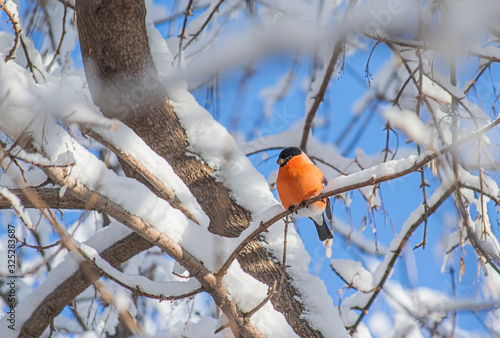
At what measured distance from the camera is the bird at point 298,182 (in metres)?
2.59

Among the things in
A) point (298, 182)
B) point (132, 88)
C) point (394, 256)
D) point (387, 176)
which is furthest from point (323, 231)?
point (387, 176)

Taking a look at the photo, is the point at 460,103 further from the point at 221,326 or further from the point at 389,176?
the point at 221,326

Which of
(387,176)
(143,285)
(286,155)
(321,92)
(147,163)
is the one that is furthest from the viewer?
(321,92)

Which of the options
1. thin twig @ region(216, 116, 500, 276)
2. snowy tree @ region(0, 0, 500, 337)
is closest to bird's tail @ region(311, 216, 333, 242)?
snowy tree @ region(0, 0, 500, 337)

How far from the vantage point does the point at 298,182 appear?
260cm

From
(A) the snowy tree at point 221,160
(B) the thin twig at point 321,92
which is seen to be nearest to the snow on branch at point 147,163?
(A) the snowy tree at point 221,160

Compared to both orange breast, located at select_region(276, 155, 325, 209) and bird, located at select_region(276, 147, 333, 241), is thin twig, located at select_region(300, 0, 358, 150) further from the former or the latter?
orange breast, located at select_region(276, 155, 325, 209)

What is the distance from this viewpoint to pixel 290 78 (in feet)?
11.8

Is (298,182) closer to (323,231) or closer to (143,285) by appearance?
(323,231)

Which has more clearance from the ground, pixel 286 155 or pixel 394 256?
pixel 286 155

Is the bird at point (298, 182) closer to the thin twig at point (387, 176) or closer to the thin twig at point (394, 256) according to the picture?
the thin twig at point (394, 256)

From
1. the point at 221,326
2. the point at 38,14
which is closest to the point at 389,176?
the point at 221,326

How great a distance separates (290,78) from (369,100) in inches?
24.1

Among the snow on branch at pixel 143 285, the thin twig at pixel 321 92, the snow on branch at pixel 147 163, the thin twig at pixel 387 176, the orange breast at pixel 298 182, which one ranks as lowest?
the snow on branch at pixel 143 285
